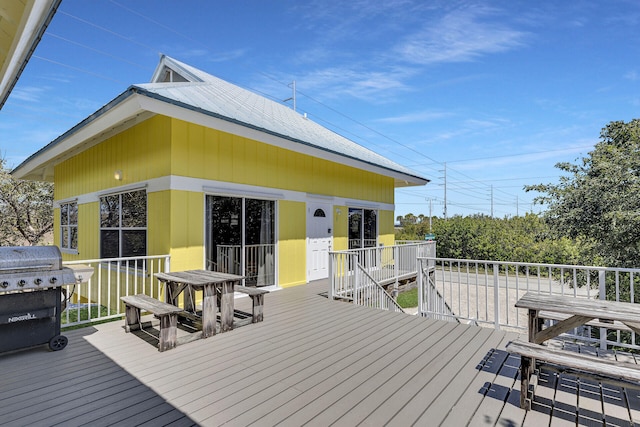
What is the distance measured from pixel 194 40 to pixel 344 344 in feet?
53.6

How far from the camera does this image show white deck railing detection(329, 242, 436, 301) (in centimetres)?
646

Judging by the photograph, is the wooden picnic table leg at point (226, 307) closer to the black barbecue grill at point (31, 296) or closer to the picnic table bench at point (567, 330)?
the black barbecue grill at point (31, 296)

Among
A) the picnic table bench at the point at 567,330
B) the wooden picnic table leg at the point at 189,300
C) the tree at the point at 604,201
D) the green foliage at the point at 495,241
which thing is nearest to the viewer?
the picnic table bench at the point at 567,330

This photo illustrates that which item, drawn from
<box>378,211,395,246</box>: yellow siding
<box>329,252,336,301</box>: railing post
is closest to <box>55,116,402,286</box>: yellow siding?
<box>329,252,336,301</box>: railing post

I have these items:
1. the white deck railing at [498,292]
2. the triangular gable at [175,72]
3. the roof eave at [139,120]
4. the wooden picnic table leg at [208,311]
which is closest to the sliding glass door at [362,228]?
the roof eave at [139,120]

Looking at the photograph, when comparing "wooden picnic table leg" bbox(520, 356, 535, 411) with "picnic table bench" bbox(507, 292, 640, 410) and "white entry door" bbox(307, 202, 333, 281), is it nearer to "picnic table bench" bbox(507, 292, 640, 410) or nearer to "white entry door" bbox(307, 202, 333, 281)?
"picnic table bench" bbox(507, 292, 640, 410)

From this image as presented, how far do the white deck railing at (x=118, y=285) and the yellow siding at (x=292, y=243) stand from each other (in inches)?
106

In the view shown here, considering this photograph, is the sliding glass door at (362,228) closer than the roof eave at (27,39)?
No

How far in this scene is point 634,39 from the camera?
8836mm

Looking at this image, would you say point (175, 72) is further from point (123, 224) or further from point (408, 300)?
point (408, 300)

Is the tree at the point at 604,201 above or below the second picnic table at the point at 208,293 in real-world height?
above

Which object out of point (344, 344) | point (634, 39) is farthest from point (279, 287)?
point (634, 39)

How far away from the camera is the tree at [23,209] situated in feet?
51.8

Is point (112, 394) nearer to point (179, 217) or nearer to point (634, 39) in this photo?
point (179, 217)
